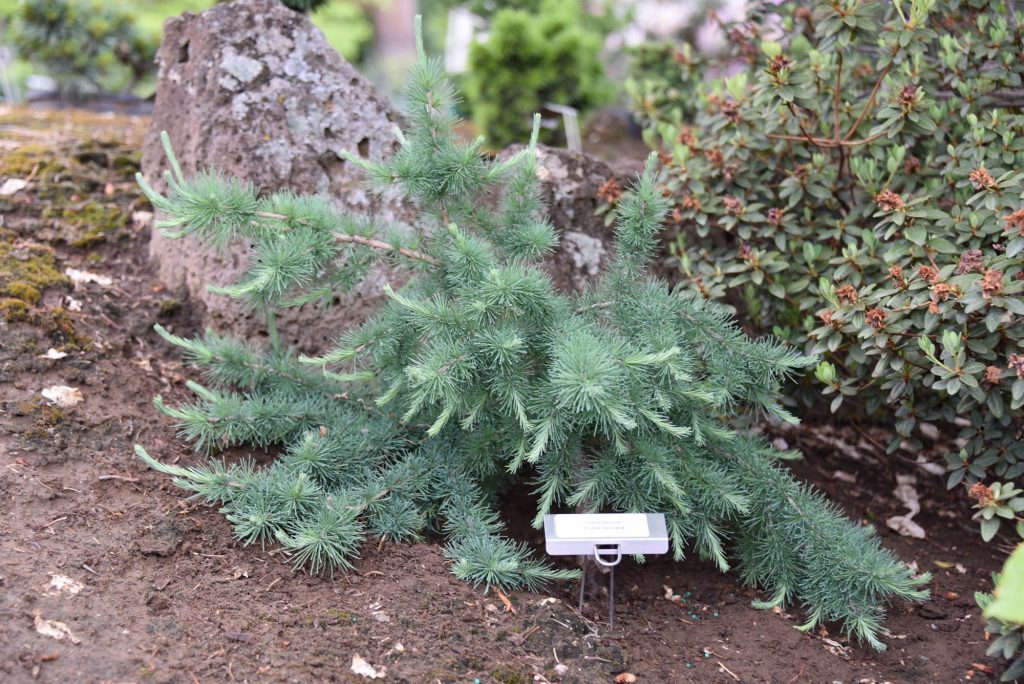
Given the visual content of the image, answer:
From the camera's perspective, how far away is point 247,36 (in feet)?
10.6

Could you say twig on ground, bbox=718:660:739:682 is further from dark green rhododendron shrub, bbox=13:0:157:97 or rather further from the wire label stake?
dark green rhododendron shrub, bbox=13:0:157:97

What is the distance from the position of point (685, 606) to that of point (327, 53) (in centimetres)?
237

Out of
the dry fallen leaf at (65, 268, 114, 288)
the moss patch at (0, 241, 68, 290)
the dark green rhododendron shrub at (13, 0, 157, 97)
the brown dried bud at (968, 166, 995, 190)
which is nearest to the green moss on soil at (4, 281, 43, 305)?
the moss patch at (0, 241, 68, 290)

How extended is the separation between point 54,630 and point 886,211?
103 inches

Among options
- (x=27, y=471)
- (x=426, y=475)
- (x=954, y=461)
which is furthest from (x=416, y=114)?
(x=954, y=461)

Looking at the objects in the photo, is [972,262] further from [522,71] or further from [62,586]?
[522,71]

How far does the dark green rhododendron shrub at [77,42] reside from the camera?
5.42m

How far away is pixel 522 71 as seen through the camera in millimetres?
5359

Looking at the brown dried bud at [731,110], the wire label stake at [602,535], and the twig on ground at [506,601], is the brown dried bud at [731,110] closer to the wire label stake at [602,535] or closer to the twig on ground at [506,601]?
the wire label stake at [602,535]

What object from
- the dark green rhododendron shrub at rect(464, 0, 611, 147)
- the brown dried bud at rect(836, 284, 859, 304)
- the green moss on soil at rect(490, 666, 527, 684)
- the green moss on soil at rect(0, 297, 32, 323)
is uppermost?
the dark green rhododendron shrub at rect(464, 0, 611, 147)

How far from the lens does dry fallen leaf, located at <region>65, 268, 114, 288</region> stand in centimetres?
318

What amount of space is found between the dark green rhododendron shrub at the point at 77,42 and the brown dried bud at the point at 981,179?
4697mm

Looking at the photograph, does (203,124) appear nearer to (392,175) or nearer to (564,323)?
(392,175)

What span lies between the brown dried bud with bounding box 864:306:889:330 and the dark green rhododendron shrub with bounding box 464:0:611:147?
3149mm
